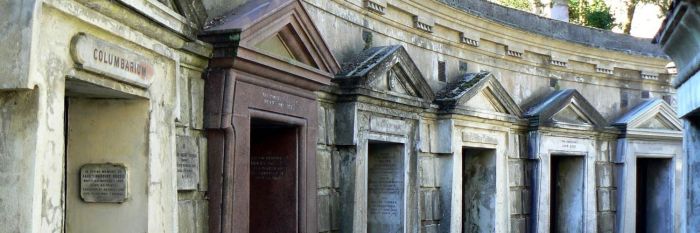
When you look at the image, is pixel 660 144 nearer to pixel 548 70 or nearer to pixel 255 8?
pixel 548 70

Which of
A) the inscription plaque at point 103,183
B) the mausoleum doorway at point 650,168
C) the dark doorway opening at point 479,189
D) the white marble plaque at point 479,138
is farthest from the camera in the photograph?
the mausoleum doorway at point 650,168

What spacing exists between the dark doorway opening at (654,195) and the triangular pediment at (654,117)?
578 millimetres

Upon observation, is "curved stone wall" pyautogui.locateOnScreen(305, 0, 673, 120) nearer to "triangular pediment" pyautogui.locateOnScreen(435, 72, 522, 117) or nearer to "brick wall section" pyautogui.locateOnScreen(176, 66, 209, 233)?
"triangular pediment" pyautogui.locateOnScreen(435, 72, 522, 117)

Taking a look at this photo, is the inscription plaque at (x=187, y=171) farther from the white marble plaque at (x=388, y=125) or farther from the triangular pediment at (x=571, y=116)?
the triangular pediment at (x=571, y=116)

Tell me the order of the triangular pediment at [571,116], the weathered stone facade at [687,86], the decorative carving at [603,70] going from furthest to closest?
1. the decorative carving at [603,70]
2. the triangular pediment at [571,116]
3. the weathered stone facade at [687,86]

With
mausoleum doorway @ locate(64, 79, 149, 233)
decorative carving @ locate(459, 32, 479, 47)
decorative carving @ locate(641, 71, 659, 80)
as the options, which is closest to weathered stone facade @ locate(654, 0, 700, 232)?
mausoleum doorway @ locate(64, 79, 149, 233)

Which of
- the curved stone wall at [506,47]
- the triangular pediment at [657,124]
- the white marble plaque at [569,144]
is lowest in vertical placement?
the white marble plaque at [569,144]

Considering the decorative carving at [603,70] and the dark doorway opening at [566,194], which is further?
the decorative carving at [603,70]

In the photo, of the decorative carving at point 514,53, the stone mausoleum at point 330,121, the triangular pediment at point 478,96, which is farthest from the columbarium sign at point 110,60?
the decorative carving at point 514,53

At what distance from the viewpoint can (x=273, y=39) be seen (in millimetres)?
6617

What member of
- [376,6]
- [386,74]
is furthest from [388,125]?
[376,6]

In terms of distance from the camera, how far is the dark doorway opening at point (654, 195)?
14.3 m

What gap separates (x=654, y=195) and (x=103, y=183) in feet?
37.6

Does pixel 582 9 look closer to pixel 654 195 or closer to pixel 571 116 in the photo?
pixel 654 195
